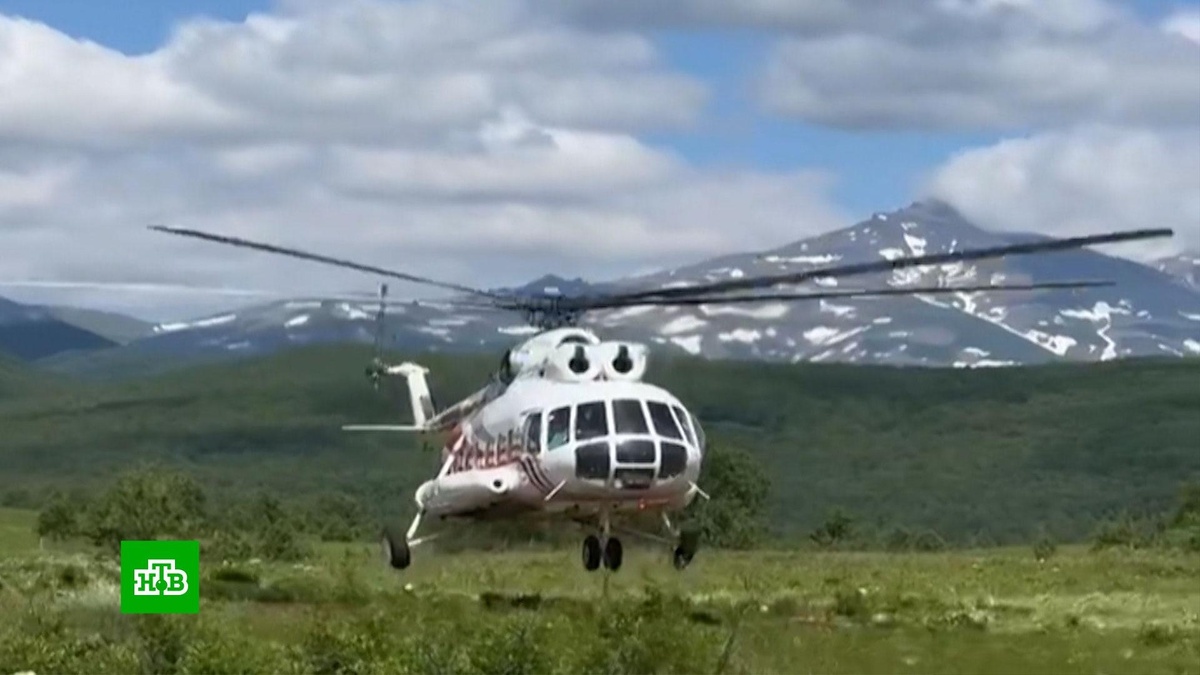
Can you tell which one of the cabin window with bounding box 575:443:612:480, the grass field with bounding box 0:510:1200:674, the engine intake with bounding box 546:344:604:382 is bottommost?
the grass field with bounding box 0:510:1200:674

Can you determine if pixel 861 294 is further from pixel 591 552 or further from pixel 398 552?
pixel 398 552

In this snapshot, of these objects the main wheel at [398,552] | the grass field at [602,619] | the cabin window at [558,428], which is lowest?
the grass field at [602,619]

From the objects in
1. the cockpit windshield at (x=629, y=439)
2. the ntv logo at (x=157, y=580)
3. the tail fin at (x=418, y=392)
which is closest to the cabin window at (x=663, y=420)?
the cockpit windshield at (x=629, y=439)

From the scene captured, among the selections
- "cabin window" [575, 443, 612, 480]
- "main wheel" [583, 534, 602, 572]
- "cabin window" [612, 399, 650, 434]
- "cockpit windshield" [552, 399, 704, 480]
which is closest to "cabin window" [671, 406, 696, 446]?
"cockpit windshield" [552, 399, 704, 480]

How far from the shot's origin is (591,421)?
1314 inches

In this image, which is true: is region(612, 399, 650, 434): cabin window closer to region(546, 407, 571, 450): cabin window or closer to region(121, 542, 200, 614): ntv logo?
region(546, 407, 571, 450): cabin window

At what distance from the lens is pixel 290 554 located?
69.8m

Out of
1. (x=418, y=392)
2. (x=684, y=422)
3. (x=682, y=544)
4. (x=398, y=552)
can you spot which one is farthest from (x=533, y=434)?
(x=418, y=392)

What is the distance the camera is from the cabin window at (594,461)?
3294 cm

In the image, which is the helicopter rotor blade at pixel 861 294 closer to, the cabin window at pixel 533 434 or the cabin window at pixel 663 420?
the cabin window at pixel 663 420

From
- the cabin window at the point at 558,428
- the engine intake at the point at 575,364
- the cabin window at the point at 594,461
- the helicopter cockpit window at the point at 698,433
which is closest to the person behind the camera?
the cabin window at the point at 594,461

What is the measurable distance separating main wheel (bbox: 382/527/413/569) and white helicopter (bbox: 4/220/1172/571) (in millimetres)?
35

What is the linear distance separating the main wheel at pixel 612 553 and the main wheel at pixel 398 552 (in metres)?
4.82

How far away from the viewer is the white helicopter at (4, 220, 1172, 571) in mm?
32844
